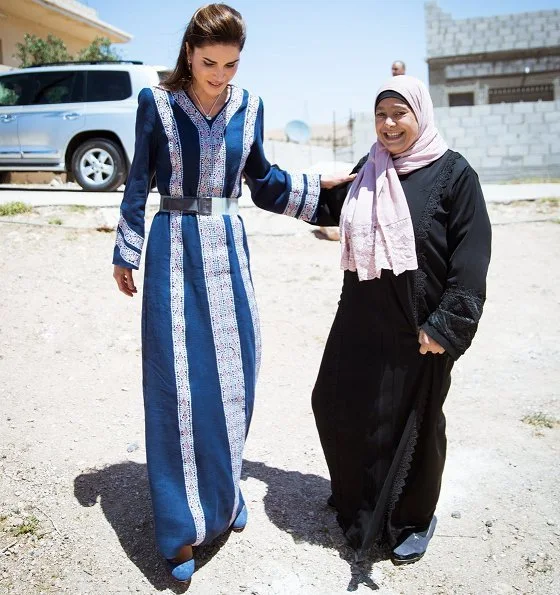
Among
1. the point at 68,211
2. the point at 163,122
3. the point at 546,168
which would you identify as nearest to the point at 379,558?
the point at 163,122

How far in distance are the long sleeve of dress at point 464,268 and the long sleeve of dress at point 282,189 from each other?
1.95 feet

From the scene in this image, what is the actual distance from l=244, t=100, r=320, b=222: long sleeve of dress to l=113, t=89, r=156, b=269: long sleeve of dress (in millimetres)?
411

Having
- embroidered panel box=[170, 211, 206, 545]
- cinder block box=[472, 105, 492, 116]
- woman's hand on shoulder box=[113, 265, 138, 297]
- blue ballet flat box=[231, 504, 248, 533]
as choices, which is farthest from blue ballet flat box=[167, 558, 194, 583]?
cinder block box=[472, 105, 492, 116]

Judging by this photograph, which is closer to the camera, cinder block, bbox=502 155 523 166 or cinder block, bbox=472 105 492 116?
cinder block, bbox=472 105 492 116

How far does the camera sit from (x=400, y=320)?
7.48 feet

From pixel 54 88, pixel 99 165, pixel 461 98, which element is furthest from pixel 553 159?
pixel 54 88

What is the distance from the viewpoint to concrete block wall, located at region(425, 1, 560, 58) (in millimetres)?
18609

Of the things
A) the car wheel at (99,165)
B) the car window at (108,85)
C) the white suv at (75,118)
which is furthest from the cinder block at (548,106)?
the car wheel at (99,165)

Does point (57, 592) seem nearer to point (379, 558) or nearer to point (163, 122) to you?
point (379, 558)

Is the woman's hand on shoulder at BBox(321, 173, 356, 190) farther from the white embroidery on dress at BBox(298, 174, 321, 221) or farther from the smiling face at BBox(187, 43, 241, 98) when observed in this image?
the smiling face at BBox(187, 43, 241, 98)

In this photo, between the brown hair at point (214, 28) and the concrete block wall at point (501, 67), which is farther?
the concrete block wall at point (501, 67)

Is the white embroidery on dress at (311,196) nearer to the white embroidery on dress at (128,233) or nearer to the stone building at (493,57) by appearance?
the white embroidery on dress at (128,233)

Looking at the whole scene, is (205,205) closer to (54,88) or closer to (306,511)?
(306,511)

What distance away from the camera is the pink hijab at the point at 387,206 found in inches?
85.1
